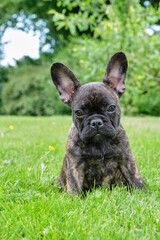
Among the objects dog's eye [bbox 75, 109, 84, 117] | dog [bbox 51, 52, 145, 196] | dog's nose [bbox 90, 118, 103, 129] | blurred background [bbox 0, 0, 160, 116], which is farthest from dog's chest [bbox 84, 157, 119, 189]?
blurred background [bbox 0, 0, 160, 116]

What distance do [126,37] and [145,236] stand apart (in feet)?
27.2

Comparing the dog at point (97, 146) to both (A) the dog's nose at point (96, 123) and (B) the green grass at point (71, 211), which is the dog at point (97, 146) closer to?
(A) the dog's nose at point (96, 123)

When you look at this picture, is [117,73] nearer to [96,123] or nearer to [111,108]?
[111,108]

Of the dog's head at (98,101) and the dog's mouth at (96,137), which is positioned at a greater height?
the dog's head at (98,101)

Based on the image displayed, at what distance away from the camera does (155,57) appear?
369 inches

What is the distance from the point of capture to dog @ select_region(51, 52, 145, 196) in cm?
289

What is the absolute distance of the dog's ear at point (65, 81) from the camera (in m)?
3.24

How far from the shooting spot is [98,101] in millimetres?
2893

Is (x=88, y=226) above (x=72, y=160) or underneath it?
underneath

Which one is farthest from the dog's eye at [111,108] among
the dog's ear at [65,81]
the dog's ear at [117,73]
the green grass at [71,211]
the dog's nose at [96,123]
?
the green grass at [71,211]

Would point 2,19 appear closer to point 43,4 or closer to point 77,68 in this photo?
point 43,4

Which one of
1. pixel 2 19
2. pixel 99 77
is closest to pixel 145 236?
pixel 99 77

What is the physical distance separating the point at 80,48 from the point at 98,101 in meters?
7.58

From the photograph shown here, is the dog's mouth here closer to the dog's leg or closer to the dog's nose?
the dog's nose
